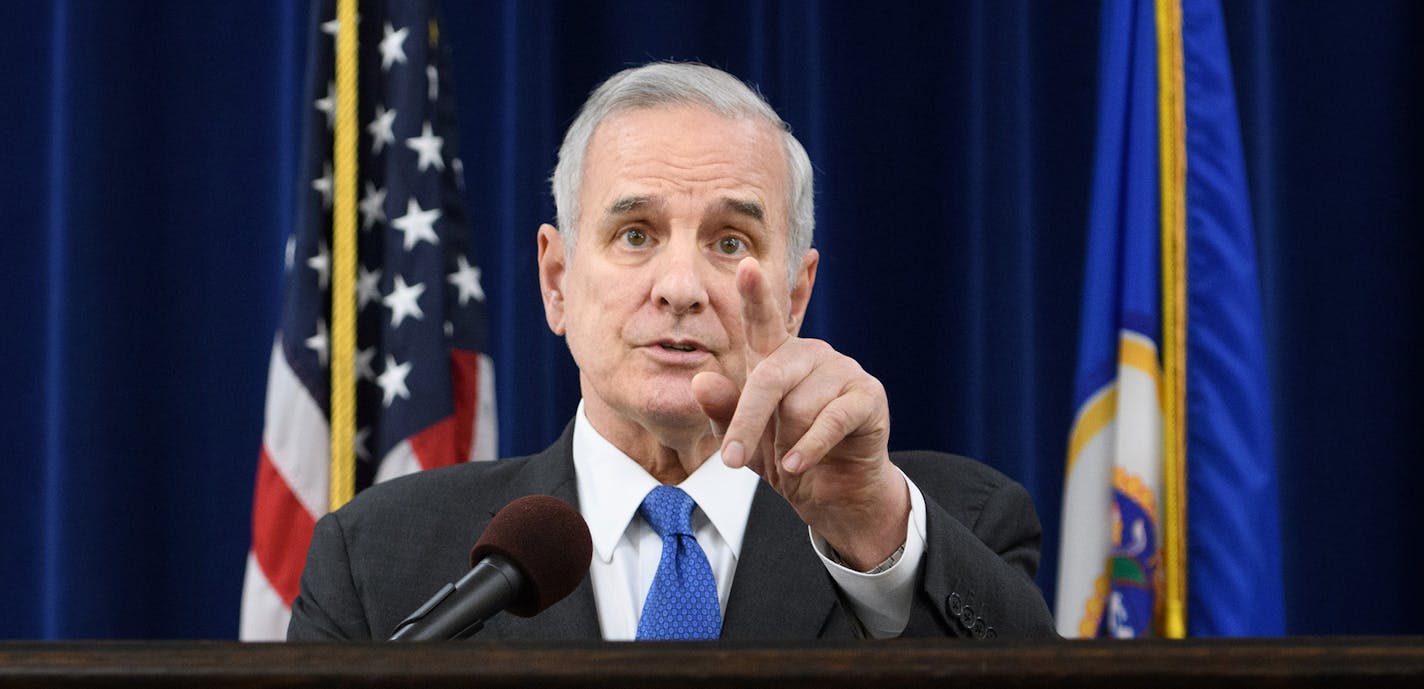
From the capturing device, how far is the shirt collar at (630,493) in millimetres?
1701

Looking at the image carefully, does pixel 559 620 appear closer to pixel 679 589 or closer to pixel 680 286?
pixel 679 589

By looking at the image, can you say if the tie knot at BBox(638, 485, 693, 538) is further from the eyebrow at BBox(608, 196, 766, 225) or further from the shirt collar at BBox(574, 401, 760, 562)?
the eyebrow at BBox(608, 196, 766, 225)

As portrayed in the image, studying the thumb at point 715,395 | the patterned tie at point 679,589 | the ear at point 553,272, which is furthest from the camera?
the ear at point 553,272

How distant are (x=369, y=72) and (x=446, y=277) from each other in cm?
45

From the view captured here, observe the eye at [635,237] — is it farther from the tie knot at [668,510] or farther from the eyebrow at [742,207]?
the tie knot at [668,510]

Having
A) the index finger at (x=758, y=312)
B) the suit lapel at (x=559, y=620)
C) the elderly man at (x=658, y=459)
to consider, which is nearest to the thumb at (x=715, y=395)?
the index finger at (x=758, y=312)

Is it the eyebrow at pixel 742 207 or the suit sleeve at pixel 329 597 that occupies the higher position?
the eyebrow at pixel 742 207

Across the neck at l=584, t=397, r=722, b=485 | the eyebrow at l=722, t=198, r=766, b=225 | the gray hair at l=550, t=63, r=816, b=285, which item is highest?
the gray hair at l=550, t=63, r=816, b=285

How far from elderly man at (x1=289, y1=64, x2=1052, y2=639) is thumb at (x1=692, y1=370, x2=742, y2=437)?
1.08 feet

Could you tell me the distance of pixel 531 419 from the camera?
Result: 3014 millimetres

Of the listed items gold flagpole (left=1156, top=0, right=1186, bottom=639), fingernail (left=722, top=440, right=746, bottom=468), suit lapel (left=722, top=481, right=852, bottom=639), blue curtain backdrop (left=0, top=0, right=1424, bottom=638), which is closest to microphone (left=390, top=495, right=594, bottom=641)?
fingernail (left=722, top=440, right=746, bottom=468)

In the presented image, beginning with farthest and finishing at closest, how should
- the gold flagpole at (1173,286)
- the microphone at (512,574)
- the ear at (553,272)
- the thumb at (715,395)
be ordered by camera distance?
the gold flagpole at (1173,286), the ear at (553,272), the thumb at (715,395), the microphone at (512,574)

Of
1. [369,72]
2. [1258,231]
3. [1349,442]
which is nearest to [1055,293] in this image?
[1258,231]

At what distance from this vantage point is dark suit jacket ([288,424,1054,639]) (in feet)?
5.22
